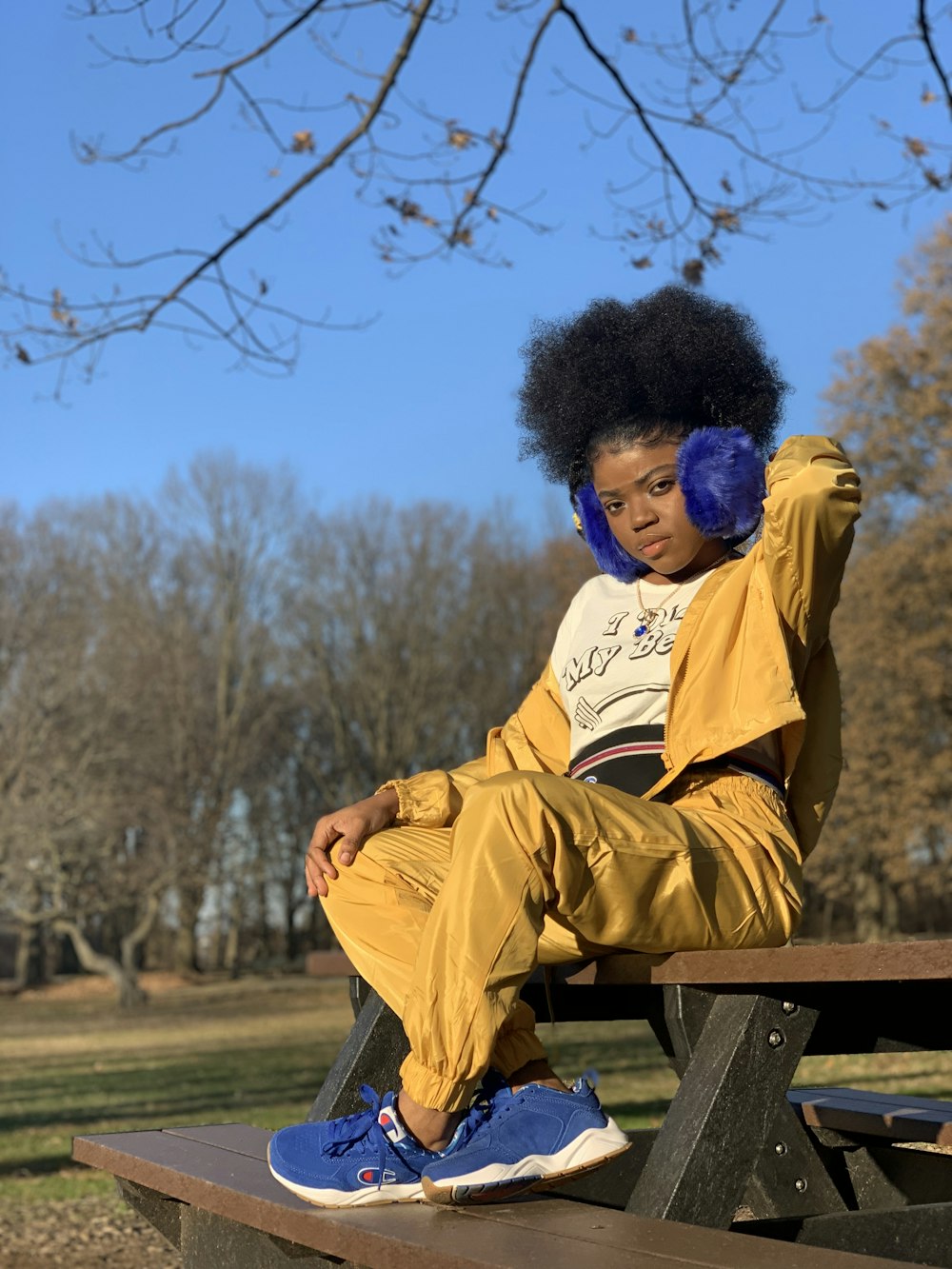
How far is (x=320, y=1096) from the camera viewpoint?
2.89m

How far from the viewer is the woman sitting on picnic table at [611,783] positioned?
221cm

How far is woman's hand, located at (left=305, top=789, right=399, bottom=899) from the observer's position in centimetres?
286

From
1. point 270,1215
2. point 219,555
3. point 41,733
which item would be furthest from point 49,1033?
point 270,1215

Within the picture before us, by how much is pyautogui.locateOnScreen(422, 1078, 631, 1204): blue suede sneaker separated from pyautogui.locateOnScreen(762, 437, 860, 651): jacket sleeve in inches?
36.7

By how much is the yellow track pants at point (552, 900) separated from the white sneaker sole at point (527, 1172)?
112 millimetres

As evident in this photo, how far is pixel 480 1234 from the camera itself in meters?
1.97

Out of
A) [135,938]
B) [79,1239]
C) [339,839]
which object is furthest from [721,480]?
[135,938]

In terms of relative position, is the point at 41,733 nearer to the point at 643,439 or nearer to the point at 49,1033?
the point at 49,1033

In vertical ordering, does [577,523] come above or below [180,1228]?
above

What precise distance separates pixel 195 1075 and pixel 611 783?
34.5 ft

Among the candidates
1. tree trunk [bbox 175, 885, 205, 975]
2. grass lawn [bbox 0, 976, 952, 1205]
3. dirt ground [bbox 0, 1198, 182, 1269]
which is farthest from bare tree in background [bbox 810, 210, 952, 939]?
dirt ground [bbox 0, 1198, 182, 1269]

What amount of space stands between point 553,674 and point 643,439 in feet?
1.90

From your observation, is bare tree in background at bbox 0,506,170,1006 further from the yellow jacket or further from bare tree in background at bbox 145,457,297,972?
the yellow jacket

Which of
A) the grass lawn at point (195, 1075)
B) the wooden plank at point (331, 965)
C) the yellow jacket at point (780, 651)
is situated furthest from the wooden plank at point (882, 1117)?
the grass lawn at point (195, 1075)
